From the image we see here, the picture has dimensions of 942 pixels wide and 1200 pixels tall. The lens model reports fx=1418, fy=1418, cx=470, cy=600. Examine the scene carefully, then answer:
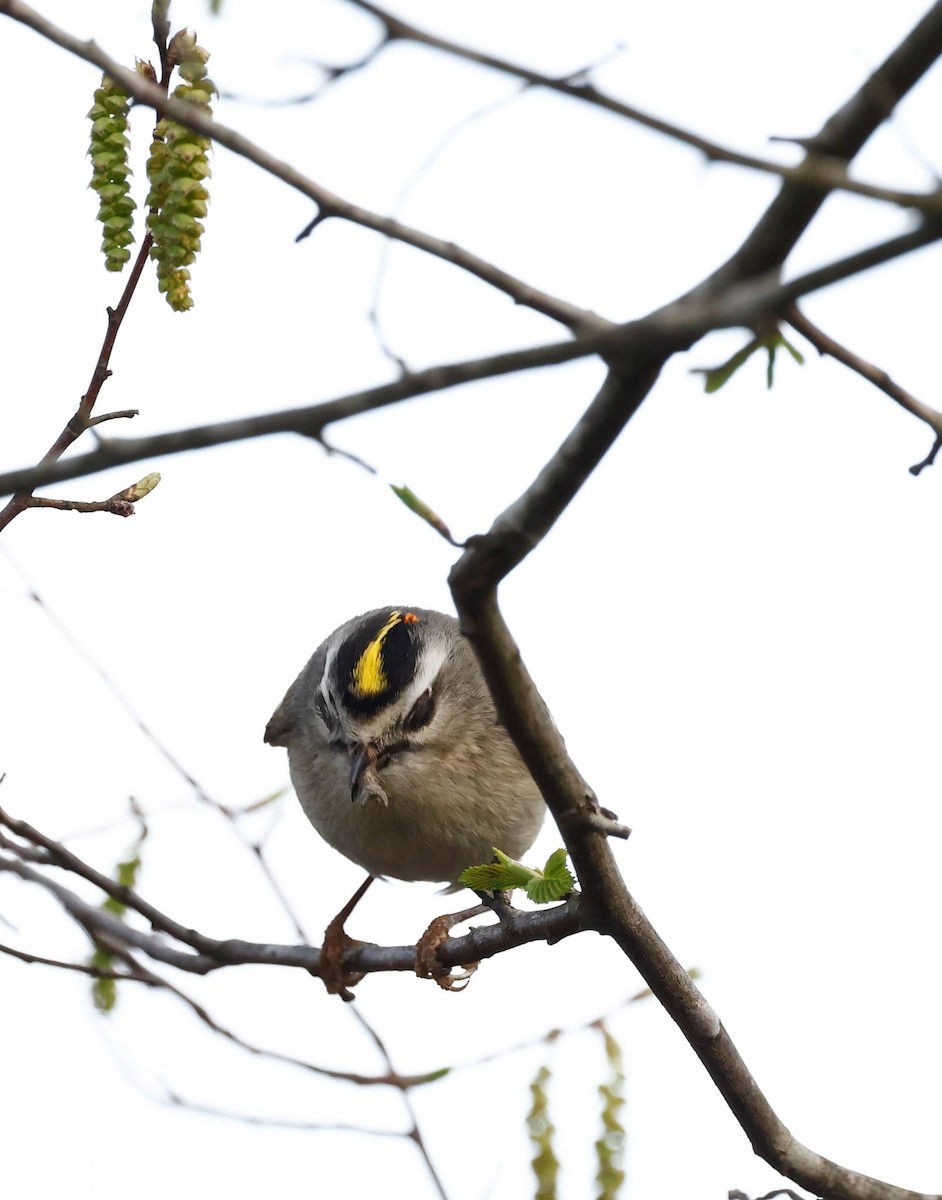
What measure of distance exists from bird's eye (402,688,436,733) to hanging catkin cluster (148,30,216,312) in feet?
7.80

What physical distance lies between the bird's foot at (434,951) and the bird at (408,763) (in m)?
0.31

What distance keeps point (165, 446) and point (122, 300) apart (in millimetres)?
1561

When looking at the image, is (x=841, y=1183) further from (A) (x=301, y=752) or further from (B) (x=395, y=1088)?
(A) (x=301, y=752)

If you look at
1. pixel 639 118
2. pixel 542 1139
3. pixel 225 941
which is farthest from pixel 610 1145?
pixel 639 118

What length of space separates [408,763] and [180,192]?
8.61 ft

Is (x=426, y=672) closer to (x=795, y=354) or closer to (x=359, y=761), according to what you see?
(x=359, y=761)

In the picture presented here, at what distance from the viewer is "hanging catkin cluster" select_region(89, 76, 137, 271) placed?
2.89 meters

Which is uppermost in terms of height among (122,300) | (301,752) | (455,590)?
(301,752)

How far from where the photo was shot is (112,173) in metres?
2.89

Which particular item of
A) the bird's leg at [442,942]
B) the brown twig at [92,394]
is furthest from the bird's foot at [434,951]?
the brown twig at [92,394]

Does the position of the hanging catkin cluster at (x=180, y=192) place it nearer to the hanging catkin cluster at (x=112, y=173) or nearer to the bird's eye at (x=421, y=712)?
the hanging catkin cluster at (x=112, y=173)

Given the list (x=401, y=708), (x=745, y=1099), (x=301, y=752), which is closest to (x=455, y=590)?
(x=745, y=1099)

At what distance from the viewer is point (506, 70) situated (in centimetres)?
184

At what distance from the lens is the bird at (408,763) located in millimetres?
4883
